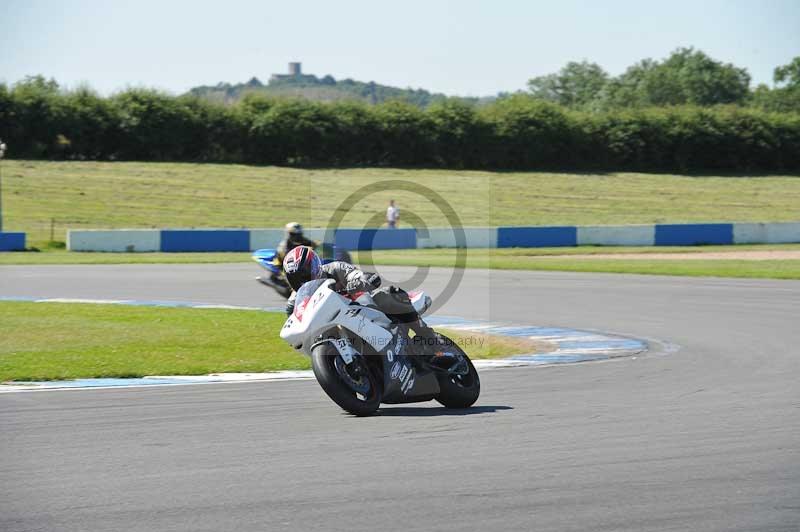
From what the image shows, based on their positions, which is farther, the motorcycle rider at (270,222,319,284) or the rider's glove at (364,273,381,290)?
the motorcycle rider at (270,222,319,284)

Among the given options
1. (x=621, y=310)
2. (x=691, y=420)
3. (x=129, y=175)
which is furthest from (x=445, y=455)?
(x=129, y=175)

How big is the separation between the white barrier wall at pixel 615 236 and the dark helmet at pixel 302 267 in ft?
95.4

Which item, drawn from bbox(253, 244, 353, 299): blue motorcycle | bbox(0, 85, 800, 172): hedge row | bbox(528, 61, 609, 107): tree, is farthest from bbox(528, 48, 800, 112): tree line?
bbox(253, 244, 353, 299): blue motorcycle

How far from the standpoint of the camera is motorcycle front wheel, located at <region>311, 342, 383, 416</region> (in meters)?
7.55

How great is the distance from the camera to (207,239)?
34000 millimetres

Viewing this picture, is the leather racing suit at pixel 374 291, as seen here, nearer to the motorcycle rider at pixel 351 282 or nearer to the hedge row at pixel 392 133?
the motorcycle rider at pixel 351 282

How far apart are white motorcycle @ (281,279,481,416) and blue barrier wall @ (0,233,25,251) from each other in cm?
2681

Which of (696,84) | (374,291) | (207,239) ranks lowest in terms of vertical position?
(207,239)

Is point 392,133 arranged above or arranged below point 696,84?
below

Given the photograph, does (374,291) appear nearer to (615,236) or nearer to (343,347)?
(343,347)

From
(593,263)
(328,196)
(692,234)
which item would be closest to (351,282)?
(593,263)

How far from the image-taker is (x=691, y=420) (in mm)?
7547

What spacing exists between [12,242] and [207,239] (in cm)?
569

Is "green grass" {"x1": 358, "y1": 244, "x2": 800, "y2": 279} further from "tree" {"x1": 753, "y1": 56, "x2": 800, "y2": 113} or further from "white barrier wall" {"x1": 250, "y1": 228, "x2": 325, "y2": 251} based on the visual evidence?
"tree" {"x1": 753, "y1": 56, "x2": 800, "y2": 113}
